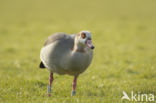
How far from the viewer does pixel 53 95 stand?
7512 millimetres

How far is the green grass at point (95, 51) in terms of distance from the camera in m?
7.97

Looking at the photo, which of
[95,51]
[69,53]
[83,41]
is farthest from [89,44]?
[95,51]

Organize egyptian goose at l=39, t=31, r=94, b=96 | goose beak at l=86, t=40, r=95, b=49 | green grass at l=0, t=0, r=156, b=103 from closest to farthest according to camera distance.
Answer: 1. goose beak at l=86, t=40, r=95, b=49
2. egyptian goose at l=39, t=31, r=94, b=96
3. green grass at l=0, t=0, r=156, b=103

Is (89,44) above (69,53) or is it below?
above

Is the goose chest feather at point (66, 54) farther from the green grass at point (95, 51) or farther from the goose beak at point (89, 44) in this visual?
the green grass at point (95, 51)

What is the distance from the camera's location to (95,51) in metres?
17.6

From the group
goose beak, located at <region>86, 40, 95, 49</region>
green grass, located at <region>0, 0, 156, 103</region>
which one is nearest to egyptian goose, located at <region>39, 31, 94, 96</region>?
goose beak, located at <region>86, 40, 95, 49</region>

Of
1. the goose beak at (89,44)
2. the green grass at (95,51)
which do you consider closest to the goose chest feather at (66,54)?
the goose beak at (89,44)

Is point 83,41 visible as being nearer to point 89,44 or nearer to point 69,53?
Result: point 89,44

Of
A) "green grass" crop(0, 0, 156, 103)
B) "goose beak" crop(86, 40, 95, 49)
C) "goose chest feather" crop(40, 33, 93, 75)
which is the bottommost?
"green grass" crop(0, 0, 156, 103)

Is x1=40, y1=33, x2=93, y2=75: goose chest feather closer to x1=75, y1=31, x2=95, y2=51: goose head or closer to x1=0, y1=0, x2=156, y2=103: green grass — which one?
x1=75, y1=31, x2=95, y2=51: goose head

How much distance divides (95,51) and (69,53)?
11.2 metres

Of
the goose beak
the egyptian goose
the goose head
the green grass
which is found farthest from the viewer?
the green grass

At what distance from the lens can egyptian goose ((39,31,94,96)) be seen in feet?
20.9
